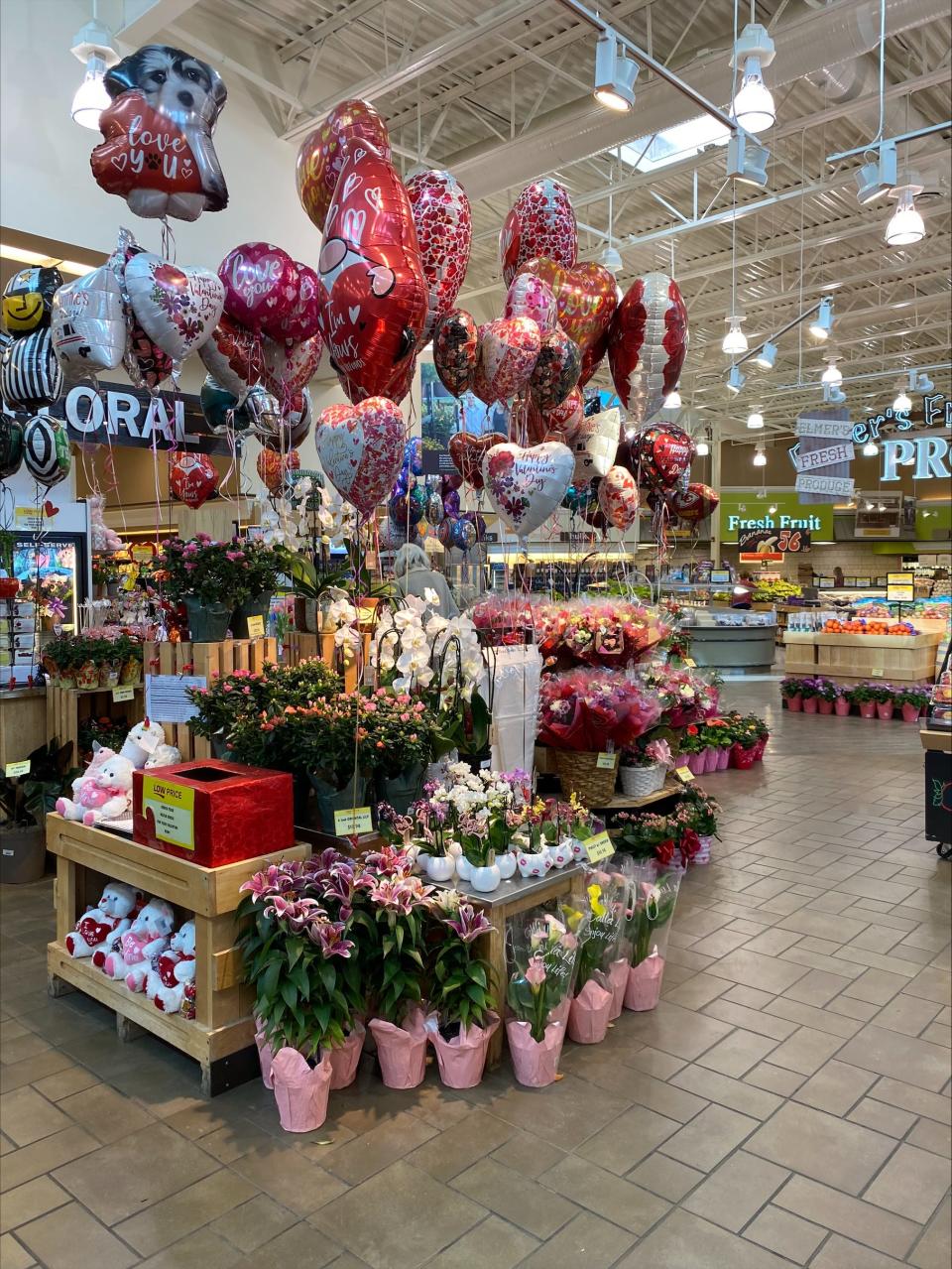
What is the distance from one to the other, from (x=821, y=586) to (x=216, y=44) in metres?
21.3

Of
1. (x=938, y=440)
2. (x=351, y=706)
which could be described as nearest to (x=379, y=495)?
(x=351, y=706)

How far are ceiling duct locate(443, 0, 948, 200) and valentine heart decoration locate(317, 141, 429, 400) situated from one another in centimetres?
505

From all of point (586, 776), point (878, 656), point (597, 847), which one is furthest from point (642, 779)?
point (878, 656)

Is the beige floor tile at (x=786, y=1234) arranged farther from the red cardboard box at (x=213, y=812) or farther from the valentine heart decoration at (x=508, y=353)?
the valentine heart decoration at (x=508, y=353)

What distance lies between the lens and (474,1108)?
2633mm

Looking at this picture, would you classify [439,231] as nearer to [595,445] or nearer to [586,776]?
[595,445]

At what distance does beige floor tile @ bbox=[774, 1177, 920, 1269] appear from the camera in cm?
213

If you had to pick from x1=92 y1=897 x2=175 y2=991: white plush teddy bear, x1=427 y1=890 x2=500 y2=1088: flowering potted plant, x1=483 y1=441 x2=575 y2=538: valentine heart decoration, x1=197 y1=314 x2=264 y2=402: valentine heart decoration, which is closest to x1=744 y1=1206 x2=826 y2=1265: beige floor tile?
Result: x1=427 y1=890 x2=500 y2=1088: flowering potted plant

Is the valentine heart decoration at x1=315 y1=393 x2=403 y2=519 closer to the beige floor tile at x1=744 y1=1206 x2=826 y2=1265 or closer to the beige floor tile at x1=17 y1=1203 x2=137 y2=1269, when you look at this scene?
the beige floor tile at x1=17 y1=1203 x2=137 y2=1269

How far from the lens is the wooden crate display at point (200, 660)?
11.9ft

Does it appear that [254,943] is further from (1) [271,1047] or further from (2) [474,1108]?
(2) [474,1108]

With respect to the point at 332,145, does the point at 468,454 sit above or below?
below

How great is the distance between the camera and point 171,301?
3.26m

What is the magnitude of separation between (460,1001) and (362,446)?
177cm
